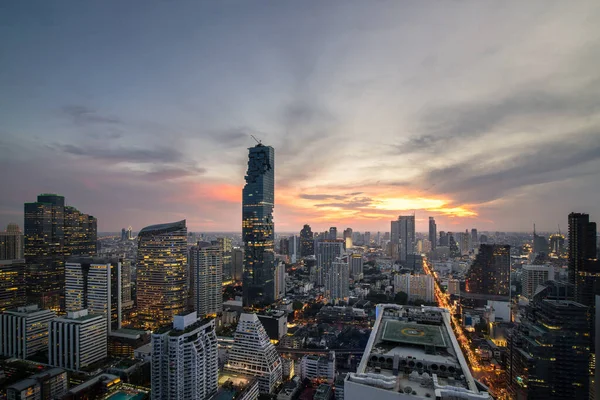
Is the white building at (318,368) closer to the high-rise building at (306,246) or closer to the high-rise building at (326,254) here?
the high-rise building at (326,254)

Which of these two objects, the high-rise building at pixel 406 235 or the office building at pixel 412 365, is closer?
the office building at pixel 412 365

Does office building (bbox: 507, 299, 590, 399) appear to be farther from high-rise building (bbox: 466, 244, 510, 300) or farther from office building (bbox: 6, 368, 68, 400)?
high-rise building (bbox: 466, 244, 510, 300)

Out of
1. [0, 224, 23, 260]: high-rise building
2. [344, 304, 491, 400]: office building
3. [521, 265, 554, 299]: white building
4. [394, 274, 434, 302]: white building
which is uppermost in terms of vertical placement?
[344, 304, 491, 400]: office building

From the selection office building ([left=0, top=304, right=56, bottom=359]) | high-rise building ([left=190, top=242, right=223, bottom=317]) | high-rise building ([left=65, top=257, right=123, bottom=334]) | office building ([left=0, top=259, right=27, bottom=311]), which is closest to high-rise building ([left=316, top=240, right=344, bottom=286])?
high-rise building ([left=190, top=242, right=223, bottom=317])

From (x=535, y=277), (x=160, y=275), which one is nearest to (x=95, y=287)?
(x=160, y=275)

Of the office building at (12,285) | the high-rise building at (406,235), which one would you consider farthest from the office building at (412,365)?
the high-rise building at (406,235)
